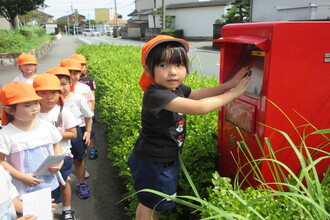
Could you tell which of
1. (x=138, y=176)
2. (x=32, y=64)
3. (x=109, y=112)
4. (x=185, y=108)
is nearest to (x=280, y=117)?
(x=185, y=108)

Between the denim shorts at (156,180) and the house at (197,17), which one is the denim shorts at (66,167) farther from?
the house at (197,17)

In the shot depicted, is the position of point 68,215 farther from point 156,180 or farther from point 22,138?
point 156,180

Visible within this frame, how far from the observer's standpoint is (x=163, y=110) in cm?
189

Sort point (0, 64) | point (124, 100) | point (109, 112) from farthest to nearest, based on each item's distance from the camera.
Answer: point (0, 64) < point (109, 112) < point (124, 100)

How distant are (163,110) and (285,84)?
2.45 feet

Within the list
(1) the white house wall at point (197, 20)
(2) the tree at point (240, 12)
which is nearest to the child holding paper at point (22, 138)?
(2) the tree at point (240, 12)

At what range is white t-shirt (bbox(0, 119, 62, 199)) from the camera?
7.47 feet

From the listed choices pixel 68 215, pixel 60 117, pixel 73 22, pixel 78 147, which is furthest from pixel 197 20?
pixel 73 22

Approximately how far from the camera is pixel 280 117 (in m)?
1.89

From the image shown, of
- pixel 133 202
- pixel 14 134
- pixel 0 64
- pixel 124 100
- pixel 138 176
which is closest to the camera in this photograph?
pixel 138 176

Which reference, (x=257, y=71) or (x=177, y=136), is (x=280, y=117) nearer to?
(x=257, y=71)

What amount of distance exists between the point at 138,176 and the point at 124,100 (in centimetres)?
187

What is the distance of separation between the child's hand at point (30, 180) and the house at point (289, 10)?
56.8 ft

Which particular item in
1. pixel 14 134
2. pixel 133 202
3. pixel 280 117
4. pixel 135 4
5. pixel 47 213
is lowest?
pixel 133 202
